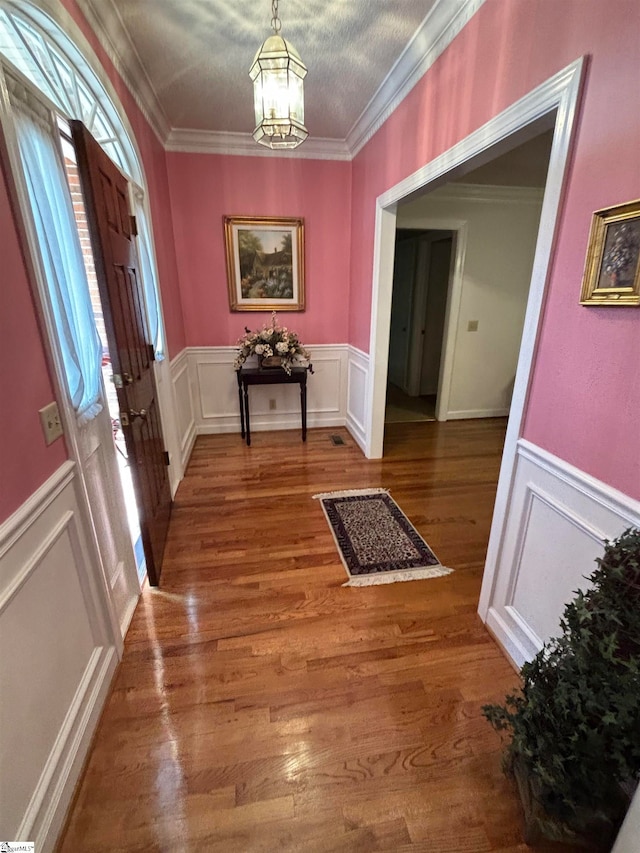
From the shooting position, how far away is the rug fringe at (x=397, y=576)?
2.11m

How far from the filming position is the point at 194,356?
3.96 metres

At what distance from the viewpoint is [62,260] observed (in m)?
1.40

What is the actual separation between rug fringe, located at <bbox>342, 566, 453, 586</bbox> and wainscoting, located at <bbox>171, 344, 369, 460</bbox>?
173 cm

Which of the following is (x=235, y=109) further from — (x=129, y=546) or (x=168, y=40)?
(x=129, y=546)

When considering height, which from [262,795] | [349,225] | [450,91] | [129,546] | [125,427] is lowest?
[262,795]

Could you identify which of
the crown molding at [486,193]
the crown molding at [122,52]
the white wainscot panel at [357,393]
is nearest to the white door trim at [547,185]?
the white wainscot panel at [357,393]

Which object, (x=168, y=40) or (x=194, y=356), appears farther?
(x=194, y=356)

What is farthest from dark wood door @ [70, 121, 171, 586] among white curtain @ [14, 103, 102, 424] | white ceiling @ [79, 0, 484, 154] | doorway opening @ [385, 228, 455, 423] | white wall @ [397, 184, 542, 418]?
doorway opening @ [385, 228, 455, 423]

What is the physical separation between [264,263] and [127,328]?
7.43 feet

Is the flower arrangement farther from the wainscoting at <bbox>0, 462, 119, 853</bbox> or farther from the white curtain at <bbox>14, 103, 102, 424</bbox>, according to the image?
the wainscoting at <bbox>0, 462, 119, 853</bbox>

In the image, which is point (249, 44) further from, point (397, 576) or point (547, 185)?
point (397, 576)

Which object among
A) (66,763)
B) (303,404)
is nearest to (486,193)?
(303,404)

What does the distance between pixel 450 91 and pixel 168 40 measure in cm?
156

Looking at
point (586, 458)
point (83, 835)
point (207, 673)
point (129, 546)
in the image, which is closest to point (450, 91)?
point (586, 458)
